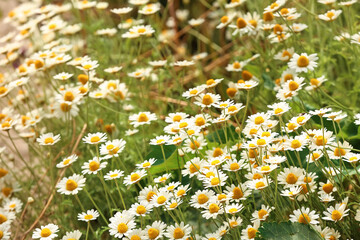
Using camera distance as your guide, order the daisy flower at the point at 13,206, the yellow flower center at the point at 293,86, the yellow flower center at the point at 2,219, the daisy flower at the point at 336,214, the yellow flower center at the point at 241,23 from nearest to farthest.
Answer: the daisy flower at the point at 336,214 < the yellow flower center at the point at 293,86 < the yellow flower center at the point at 2,219 < the daisy flower at the point at 13,206 < the yellow flower center at the point at 241,23

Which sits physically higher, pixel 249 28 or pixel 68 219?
pixel 249 28

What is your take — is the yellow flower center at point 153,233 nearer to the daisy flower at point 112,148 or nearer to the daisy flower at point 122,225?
the daisy flower at point 122,225

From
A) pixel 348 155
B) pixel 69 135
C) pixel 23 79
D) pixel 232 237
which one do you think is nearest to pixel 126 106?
pixel 69 135

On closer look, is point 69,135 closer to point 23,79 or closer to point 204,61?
point 23,79

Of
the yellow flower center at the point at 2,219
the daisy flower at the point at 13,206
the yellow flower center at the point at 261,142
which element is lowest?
the daisy flower at the point at 13,206

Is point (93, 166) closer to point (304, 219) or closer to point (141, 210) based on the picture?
point (141, 210)

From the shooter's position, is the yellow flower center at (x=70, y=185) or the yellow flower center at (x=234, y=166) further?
the yellow flower center at (x=70, y=185)

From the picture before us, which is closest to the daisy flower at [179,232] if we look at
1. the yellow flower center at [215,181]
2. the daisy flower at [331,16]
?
the yellow flower center at [215,181]

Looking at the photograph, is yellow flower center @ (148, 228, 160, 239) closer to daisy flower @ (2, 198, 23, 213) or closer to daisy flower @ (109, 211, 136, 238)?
daisy flower @ (109, 211, 136, 238)
